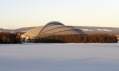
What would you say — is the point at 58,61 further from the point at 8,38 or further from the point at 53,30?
the point at 53,30

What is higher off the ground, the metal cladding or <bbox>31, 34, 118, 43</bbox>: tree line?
the metal cladding

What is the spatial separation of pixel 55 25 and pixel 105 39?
24.2 metres

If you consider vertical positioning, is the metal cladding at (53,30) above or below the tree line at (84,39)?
above

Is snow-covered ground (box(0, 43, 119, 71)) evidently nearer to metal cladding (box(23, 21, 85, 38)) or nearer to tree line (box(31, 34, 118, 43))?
tree line (box(31, 34, 118, 43))

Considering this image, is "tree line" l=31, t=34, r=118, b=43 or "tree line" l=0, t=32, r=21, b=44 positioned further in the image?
"tree line" l=31, t=34, r=118, b=43

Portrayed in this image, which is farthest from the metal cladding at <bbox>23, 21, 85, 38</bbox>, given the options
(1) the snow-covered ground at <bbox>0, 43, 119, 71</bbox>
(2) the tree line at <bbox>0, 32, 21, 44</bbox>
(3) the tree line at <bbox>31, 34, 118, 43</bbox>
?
(1) the snow-covered ground at <bbox>0, 43, 119, 71</bbox>

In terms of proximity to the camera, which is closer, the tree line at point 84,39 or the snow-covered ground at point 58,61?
the snow-covered ground at point 58,61

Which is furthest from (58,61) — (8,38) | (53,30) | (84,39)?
(53,30)

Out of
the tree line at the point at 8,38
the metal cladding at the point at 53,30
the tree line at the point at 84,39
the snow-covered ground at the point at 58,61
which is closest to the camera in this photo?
the snow-covered ground at the point at 58,61

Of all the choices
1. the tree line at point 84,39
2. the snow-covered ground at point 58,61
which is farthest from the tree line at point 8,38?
A: the snow-covered ground at point 58,61

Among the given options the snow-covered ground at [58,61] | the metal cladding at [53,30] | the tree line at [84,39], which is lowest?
the snow-covered ground at [58,61]

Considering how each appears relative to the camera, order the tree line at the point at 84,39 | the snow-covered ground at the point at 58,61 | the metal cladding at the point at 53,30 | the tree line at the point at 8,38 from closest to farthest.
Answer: the snow-covered ground at the point at 58,61
the tree line at the point at 8,38
the tree line at the point at 84,39
the metal cladding at the point at 53,30

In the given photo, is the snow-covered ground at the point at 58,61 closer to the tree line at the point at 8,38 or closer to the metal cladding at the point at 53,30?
the tree line at the point at 8,38

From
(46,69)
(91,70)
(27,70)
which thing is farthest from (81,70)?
(27,70)
